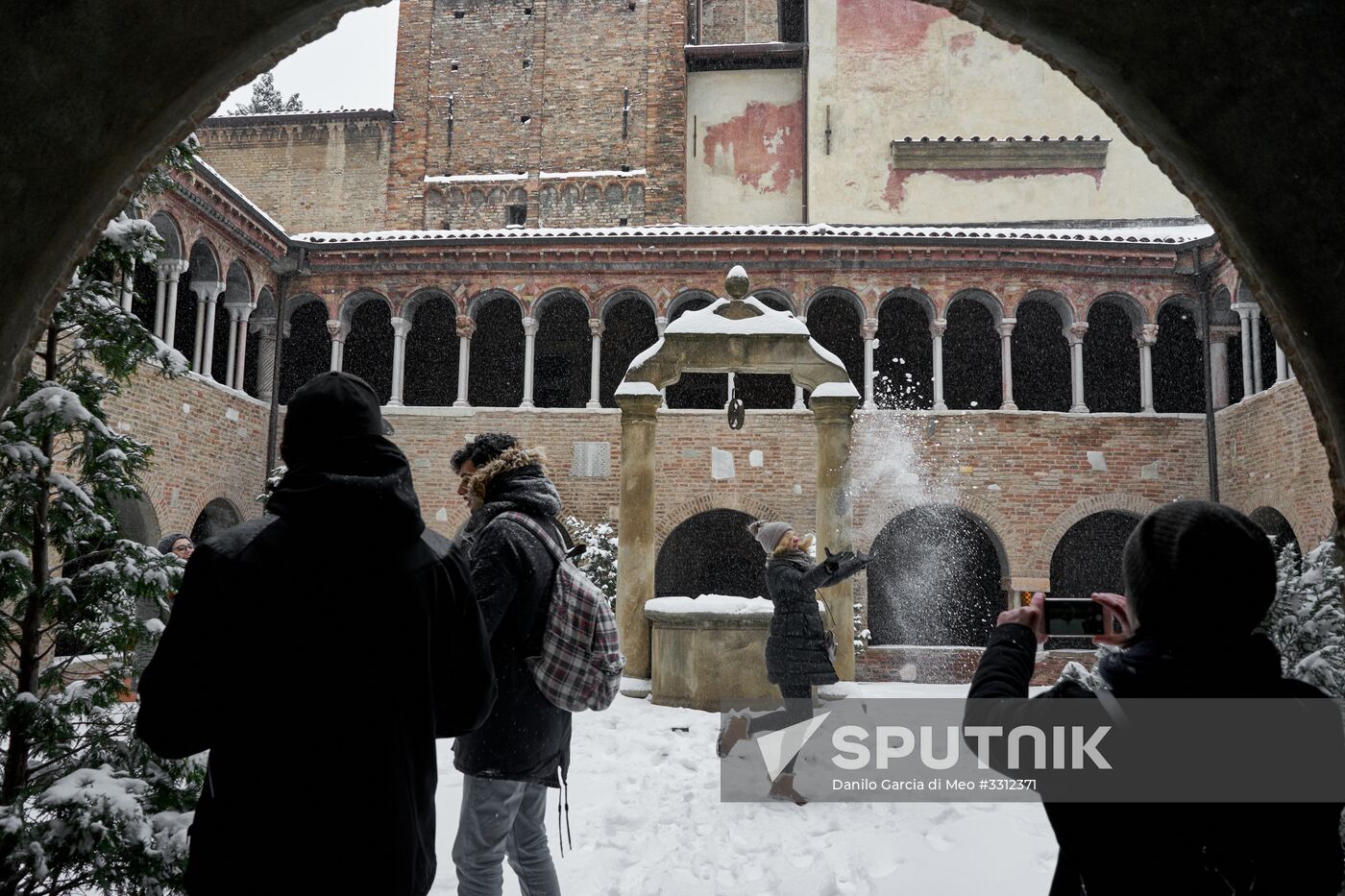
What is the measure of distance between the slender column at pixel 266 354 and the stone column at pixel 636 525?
938 centimetres

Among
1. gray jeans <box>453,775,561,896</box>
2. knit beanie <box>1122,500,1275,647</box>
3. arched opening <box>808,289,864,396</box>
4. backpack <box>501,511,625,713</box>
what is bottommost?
gray jeans <box>453,775,561,896</box>

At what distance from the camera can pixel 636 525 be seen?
9.48m

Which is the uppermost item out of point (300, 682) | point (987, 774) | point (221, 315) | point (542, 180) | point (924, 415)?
point (542, 180)

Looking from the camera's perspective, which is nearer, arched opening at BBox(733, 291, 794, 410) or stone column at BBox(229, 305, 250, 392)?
stone column at BBox(229, 305, 250, 392)

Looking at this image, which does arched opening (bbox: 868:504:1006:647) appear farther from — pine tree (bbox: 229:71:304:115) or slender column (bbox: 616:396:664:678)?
pine tree (bbox: 229:71:304:115)

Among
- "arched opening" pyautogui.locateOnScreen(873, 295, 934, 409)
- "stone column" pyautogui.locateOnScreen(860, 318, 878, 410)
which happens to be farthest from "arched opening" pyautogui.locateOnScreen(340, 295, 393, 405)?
"arched opening" pyautogui.locateOnScreen(873, 295, 934, 409)

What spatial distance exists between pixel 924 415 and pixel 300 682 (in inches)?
576

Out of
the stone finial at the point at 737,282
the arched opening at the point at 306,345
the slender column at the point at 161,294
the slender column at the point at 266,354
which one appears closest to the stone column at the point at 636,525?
the stone finial at the point at 737,282

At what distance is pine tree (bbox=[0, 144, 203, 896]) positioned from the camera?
2822 millimetres

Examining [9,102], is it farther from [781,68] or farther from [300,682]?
[781,68]

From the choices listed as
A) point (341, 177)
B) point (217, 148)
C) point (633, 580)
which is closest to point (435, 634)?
point (633, 580)

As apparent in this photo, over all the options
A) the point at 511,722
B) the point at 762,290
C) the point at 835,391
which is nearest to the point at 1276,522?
the point at 762,290

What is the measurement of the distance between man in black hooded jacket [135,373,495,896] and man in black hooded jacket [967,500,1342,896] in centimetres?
118

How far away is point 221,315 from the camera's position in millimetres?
16156
